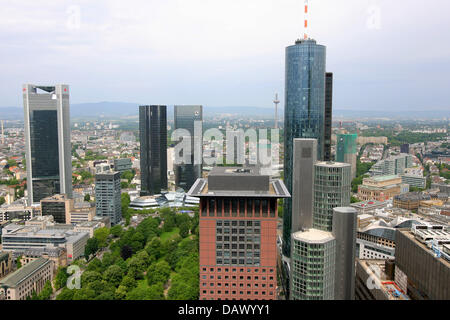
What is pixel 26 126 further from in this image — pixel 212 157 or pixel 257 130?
pixel 257 130

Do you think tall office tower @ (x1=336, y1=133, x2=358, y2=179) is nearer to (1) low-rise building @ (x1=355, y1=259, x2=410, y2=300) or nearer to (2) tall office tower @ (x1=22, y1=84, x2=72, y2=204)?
(1) low-rise building @ (x1=355, y1=259, x2=410, y2=300)

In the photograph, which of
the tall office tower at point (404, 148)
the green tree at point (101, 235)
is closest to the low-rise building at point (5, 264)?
the green tree at point (101, 235)

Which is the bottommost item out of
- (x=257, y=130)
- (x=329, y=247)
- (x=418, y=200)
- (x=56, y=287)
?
(x=56, y=287)

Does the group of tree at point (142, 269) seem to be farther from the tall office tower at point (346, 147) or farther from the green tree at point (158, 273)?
the tall office tower at point (346, 147)

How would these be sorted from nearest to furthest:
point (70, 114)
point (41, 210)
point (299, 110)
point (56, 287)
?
point (56, 287) < point (299, 110) < point (41, 210) < point (70, 114)

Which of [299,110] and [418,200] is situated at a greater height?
[299,110]

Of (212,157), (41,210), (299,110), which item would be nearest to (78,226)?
(41,210)

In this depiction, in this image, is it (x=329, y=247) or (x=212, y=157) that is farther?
(x=212, y=157)

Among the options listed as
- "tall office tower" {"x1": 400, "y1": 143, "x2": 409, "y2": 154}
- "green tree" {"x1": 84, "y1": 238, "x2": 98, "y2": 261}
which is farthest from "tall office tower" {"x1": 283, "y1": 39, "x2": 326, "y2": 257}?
"tall office tower" {"x1": 400, "y1": 143, "x2": 409, "y2": 154}
